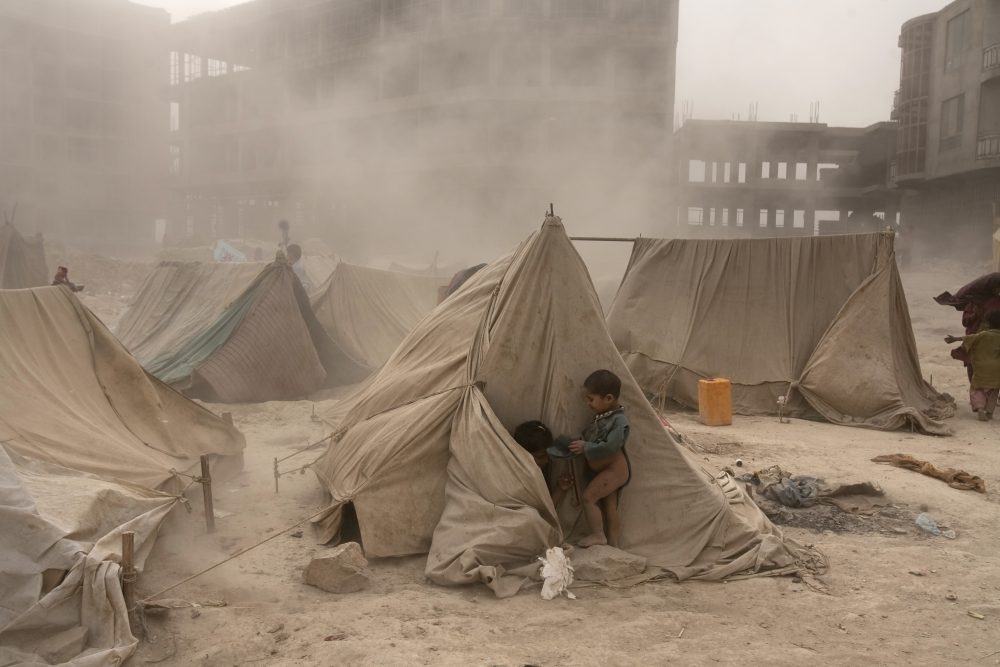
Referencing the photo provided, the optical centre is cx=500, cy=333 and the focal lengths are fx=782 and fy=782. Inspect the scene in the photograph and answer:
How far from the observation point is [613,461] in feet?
12.6

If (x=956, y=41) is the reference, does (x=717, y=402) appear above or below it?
below

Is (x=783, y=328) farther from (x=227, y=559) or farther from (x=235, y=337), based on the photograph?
(x=227, y=559)

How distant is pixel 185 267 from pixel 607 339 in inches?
303

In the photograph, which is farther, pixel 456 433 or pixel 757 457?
pixel 757 457

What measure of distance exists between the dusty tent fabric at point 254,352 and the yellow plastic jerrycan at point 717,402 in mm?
4270

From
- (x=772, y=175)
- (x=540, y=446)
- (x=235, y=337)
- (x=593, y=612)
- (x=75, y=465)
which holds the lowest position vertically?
(x=593, y=612)

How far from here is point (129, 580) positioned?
292 centimetres

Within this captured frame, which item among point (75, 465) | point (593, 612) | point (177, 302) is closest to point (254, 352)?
point (177, 302)

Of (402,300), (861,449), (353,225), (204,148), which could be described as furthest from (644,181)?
(204,148)

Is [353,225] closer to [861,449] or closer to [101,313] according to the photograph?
[101,313]

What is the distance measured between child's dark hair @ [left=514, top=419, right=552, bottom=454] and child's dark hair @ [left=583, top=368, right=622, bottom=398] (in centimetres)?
33

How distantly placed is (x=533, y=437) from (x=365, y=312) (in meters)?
6.82

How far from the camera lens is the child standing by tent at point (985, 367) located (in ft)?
25.0

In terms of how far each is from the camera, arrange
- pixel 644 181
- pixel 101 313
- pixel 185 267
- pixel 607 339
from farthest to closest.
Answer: pixel 644 181 < pixel 101 313 < pixel 185 267 < pixel 607 339
